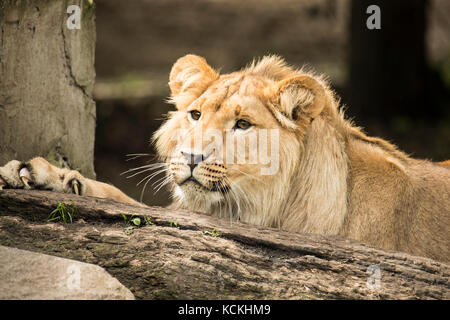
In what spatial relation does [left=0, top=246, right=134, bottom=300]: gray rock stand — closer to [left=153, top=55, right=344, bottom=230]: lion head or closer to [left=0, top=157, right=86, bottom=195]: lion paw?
[left=0, top=157, right=86, bottom=195]: lion paw

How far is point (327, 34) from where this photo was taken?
20.8 metres

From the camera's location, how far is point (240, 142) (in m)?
5.09

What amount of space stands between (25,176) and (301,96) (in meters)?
2.40

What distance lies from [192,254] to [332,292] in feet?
3.42

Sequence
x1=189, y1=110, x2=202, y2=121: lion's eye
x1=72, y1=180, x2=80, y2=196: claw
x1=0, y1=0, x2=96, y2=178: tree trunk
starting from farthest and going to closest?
x1=0, y1=0, x2=96, y2=178: tree trunk → x1=189, y1=110, x2=202, y2=121: lion's eye → x1=72, y1=180, x2=80, y2=196: claw

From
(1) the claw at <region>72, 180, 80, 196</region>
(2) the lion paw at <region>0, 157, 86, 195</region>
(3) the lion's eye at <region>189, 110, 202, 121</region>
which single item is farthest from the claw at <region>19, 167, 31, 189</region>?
(3) the lion's eye at <region>189, 110, 202, 121</region>

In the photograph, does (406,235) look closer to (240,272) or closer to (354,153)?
(354,153)

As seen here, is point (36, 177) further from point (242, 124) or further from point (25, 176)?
point (242, 124)

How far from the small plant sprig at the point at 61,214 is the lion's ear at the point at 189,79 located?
4.91ft

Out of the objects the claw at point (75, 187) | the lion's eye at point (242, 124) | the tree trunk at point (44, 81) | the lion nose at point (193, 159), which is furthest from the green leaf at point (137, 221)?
the tree trunk at point (44, 81)

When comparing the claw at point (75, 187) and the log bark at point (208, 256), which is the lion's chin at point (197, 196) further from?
the claw at point (75, 187)

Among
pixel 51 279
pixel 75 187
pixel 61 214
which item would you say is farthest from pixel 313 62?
pixel 51 279

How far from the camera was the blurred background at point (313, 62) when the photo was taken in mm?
12508

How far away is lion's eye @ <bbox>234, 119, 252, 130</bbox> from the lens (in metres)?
5.17
